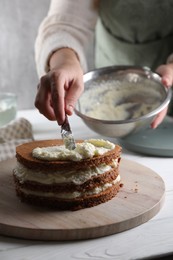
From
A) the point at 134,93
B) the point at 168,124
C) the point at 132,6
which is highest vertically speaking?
the point at 132,6

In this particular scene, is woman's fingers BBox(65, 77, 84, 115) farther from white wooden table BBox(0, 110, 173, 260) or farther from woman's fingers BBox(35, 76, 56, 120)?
white wooden table BBox(0, 110, 173, 260)

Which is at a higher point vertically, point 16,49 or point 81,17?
point 81,17

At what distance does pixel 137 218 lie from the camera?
1021 mm

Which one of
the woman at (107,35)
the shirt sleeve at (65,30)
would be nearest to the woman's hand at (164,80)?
the woman at (107,35)

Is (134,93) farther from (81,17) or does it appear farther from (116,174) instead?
(116,174)

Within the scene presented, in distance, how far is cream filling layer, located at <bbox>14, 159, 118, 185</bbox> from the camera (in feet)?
3.47

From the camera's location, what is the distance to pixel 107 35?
1952 millimetres

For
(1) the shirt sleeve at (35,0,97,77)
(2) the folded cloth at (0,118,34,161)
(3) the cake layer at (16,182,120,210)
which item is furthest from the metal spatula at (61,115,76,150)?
(1) the shirt sleeve at (35,0,97,77)

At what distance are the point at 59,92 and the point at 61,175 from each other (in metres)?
0.22

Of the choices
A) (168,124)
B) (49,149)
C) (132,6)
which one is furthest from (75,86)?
(132,6)

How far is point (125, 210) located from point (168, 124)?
671mm

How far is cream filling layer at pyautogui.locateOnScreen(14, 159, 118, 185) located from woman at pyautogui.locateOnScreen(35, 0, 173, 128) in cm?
30

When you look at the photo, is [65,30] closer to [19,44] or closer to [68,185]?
[68,185]

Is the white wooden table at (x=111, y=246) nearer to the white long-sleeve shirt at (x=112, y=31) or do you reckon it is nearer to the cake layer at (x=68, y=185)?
the cake layer at (x=68, y=185)
